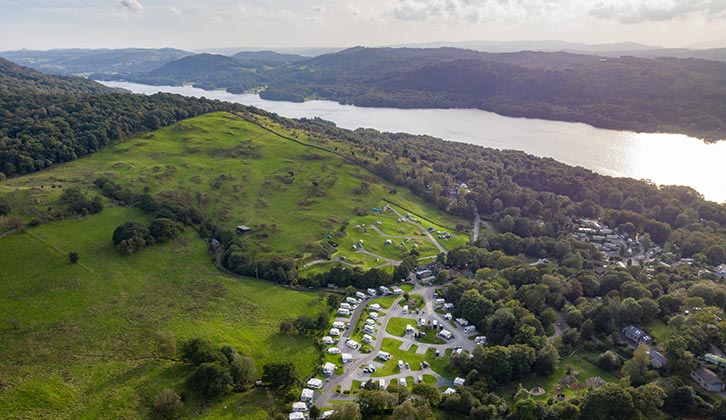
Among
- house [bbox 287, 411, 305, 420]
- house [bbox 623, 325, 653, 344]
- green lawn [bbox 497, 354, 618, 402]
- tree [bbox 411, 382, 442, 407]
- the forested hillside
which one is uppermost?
the forested hillside

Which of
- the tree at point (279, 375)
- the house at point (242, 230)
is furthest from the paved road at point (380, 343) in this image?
the house at point (242, 230)

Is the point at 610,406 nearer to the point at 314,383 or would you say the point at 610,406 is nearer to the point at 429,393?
the point at 429,393

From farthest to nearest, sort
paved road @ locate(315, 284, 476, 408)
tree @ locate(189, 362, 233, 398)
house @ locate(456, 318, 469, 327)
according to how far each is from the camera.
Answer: house @ locate(456, 318, 469, 327) < paved road @ locate(315, 284, 476, 408) < tree @ locate(189, 362, 233, 398)

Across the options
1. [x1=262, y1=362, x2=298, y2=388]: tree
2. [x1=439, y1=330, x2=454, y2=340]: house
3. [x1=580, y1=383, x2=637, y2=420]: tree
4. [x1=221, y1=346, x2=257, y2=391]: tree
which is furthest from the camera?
[x1=439, y1=330, x2=454, y2=340]: house

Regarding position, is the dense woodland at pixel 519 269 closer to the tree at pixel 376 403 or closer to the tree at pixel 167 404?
the tree at pixel 376 403

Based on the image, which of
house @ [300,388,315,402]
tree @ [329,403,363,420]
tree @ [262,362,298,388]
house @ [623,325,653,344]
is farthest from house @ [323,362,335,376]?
house @ [623,325,653,344]

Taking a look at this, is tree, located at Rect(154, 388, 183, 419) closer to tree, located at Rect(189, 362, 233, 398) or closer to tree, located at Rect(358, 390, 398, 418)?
tree, located at Rect(189, 362, 233, 398)

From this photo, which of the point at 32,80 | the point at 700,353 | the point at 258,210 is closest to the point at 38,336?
the point at 258,210
